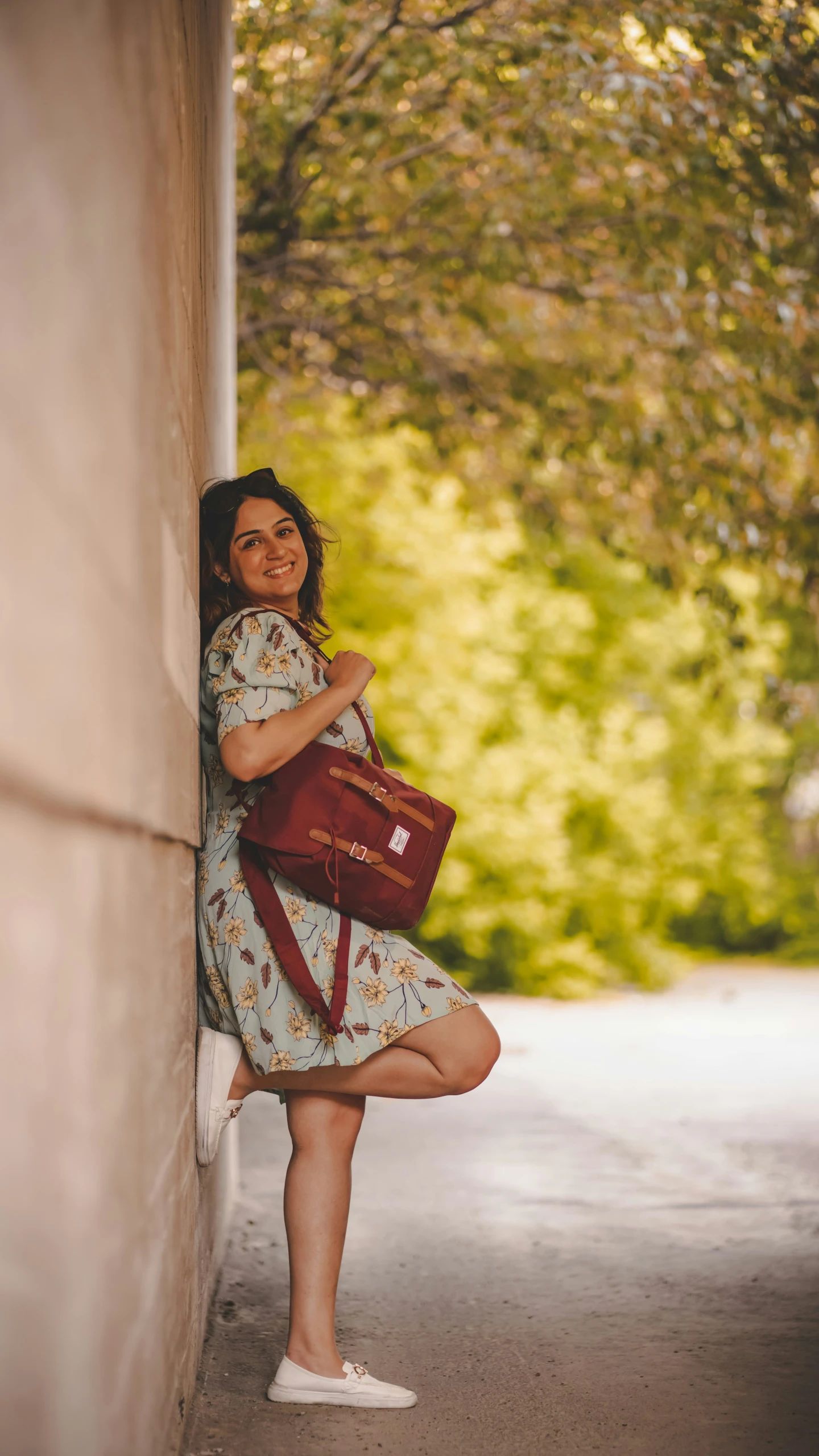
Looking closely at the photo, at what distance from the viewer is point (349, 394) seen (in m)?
8.23

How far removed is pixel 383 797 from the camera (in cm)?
253

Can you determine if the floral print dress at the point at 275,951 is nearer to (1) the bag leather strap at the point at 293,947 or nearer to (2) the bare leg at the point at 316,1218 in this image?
(1) the bag leather strap at the point at 293,947

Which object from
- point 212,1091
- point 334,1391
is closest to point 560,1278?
point 334,1391

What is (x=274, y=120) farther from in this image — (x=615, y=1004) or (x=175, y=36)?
(x=615, y=1004)

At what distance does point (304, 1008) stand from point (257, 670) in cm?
66

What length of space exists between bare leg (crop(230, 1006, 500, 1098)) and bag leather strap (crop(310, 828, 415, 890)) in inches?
11.6

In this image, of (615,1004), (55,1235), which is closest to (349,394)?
(615,1004)

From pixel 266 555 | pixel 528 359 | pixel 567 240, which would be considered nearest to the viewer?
pixel 266 555

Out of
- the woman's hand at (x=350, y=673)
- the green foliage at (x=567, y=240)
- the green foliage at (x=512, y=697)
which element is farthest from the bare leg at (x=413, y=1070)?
the green foliage at (x=512, y=697)

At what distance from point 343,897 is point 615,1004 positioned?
8.99 m

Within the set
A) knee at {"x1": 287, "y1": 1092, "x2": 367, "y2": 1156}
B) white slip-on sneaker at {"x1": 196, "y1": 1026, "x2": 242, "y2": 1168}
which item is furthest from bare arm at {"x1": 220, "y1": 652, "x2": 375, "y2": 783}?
knee at {"x1": 287, "y1": 1092, "x2": 367, "y2": 1156}

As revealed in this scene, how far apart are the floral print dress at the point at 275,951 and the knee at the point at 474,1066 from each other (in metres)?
0.09

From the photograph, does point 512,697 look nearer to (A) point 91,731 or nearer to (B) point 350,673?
(B) point 350,673

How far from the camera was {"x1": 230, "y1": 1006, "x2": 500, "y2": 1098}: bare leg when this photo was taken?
8.45ft
